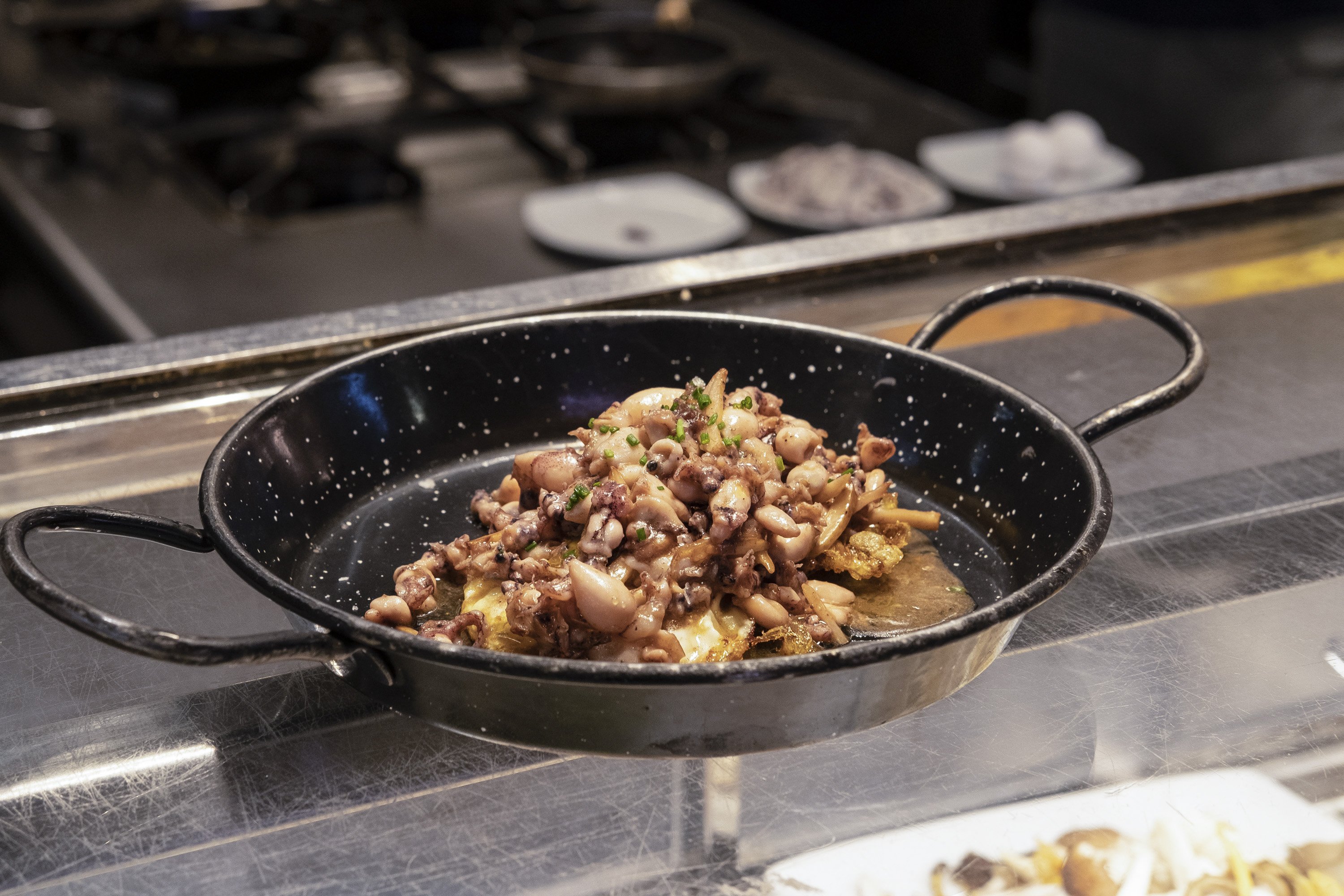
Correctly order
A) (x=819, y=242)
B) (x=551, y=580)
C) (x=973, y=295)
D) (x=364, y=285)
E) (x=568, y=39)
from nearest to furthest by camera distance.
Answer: (x=551, y=580) → (x=973, y=295) → (x=819, y=242) → (x=364, y=285) → (x=568, y=39)

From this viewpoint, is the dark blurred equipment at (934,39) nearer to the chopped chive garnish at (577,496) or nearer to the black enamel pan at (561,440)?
the black enamel pan at (561,440)

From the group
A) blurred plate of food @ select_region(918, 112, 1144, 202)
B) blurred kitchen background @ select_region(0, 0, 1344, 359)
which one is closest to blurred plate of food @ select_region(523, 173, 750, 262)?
blurred kitchen background @ select_region(0, 0, 1344, 359)

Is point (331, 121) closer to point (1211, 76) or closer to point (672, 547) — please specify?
point (1211, 76)

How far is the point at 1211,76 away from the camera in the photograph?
3189 mm

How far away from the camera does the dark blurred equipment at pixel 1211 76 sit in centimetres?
305

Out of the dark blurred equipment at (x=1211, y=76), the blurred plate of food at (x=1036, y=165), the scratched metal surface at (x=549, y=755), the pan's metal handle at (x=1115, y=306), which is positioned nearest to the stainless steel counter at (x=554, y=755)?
the scratched metal surface at (x=549, y=755)

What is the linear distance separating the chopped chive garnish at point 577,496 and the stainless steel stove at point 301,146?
1485mm

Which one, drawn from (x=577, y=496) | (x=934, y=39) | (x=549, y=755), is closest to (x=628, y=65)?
(x=934, y=39)

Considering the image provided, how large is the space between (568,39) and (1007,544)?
2.54 m

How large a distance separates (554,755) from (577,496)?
0.20m

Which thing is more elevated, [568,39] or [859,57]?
[568,39]

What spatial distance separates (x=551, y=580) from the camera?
33.4 inches

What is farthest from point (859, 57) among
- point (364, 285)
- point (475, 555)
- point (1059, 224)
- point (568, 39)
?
point (475, 555)

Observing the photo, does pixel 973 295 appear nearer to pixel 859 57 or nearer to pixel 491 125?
pixel 491 125
